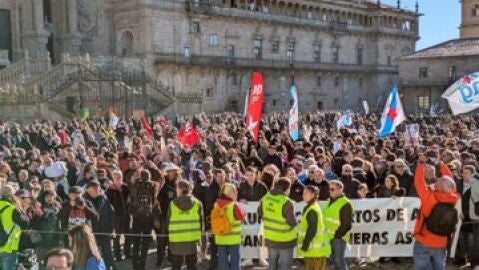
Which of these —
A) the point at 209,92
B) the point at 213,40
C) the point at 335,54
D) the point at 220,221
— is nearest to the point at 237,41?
the point at 213,40

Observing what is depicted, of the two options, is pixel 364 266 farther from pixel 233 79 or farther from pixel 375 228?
pixel 233 79

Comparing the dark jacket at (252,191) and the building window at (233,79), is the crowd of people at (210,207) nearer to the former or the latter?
the dark jacket at (252,191)

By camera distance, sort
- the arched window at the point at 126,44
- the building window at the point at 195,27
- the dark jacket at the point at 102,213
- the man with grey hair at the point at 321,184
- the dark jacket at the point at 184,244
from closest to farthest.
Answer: the dark jacket at the point at 184,244 < the dark jacket at the point at 102,213 < the man with grey hair at the point at 321,184 < the arched window at the point at 126,44 < the building window at the point at 195,27

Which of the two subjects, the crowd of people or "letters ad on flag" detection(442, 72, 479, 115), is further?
"letters ad on flag" detection(442, 72, 479, 115)

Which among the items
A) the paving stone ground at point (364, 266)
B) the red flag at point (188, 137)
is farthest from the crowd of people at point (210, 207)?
the red flag at point (188, 137)

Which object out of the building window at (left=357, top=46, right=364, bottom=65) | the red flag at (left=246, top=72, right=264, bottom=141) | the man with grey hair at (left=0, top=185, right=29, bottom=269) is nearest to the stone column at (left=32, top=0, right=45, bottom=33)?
the red flag at (left=246, top=72, right=264, bottom=141)

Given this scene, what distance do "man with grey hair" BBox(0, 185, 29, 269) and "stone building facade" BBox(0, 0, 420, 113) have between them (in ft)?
104

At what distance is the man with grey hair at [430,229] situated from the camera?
8070 mm

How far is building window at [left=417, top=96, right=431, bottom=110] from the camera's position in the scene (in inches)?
2382

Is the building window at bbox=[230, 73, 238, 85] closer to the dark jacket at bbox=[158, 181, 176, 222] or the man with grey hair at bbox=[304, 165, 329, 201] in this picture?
the dark jacket at bbox=[158, 181, 176, 222]

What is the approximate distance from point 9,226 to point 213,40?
45355 mm

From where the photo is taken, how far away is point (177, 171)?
10828 millimetres

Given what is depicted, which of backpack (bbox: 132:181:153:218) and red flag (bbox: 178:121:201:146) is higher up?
red flag (bbox: 178:121:201:146)

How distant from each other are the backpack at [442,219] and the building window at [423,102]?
54878 mm
